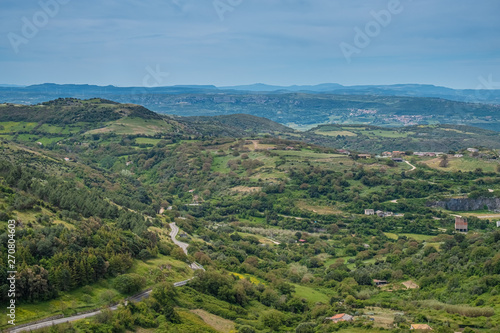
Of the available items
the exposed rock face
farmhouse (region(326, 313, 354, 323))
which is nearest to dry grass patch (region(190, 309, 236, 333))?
farmhouse (region(326, 313, 354, 323))

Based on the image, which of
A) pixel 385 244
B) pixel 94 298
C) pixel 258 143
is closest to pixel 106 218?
pixel 94 298

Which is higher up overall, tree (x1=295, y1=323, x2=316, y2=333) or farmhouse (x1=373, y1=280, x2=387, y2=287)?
tree (x1=295, y1=323, x2=316, y2=333)

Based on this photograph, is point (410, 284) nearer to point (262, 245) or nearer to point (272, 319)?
point (272, 319)

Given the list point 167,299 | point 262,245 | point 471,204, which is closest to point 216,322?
point 167,299

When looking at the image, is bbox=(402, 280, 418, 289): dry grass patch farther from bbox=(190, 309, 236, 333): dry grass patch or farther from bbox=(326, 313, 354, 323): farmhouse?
bbox=(190, 309, 236, 333): dry grass patch

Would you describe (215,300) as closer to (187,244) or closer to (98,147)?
(187,244)
